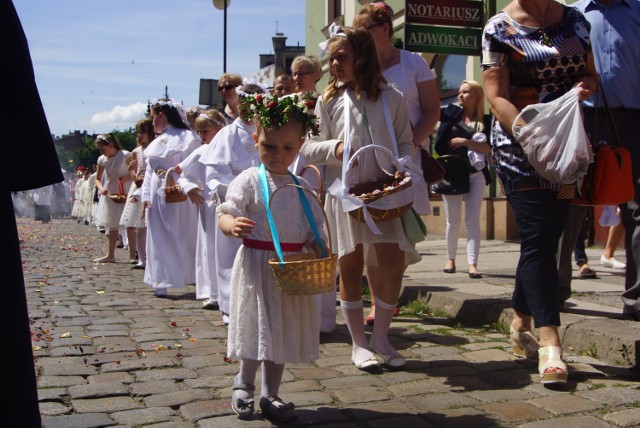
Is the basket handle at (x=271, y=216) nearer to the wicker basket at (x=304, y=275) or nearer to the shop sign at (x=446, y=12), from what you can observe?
the wicker basket at (x=304, y=275)

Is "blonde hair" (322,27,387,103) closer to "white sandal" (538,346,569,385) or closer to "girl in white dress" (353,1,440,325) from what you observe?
"girl in white dress" (353,1,440,325)

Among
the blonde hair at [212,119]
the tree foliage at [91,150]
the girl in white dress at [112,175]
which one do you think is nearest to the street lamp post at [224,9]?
the girl in white dress at [112,175]

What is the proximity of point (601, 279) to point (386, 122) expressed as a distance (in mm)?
3732

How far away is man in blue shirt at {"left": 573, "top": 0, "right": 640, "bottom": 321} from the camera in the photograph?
5.52m

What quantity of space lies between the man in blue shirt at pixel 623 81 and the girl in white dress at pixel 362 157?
1.43m

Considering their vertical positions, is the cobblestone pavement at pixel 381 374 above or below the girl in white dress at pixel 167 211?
below

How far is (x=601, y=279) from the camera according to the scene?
7875 mm

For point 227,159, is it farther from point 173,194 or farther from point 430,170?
point 173,194

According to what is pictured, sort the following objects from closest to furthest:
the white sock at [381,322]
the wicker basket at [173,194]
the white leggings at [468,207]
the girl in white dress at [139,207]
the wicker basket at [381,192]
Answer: the wicker basket at [381,192], the white sock at [381,322], the white leggings at [468,207], the wicker basket at [173,194], the girl in white dress at [139,207]

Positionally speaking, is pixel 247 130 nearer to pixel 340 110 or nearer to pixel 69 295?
pixel 340 110

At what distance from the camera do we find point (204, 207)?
8062 millimetres

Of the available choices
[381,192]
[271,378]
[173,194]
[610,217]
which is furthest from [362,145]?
[610,217]

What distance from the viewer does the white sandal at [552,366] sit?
14.1 ft

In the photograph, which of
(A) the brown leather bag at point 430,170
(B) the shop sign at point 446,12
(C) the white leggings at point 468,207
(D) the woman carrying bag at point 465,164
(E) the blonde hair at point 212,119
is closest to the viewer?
(A) the brown leather bag at point 430,170
